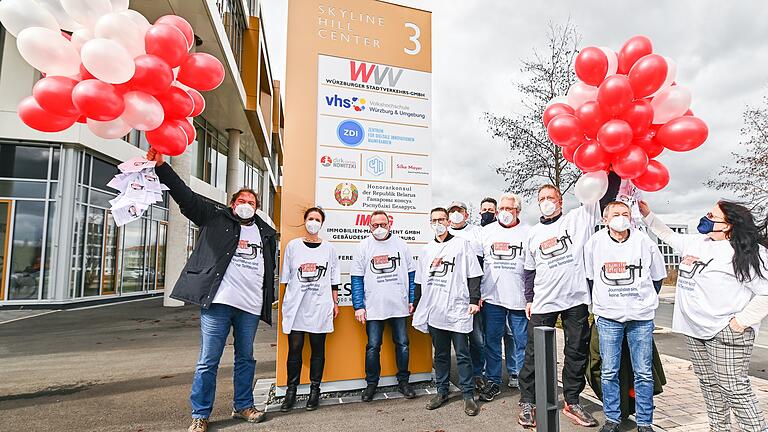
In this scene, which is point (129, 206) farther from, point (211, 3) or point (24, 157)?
point (24, 157)

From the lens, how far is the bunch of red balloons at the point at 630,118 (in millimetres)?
3299

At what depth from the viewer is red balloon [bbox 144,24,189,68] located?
300 centimetres

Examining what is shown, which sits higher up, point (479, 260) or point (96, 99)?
point (96, 99)

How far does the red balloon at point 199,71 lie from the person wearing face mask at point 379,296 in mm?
2016

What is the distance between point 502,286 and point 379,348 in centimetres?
140

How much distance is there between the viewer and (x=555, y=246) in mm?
3906

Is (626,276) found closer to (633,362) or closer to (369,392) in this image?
(633,362)

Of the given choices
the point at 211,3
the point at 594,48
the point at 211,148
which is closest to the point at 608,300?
the point at 594,48

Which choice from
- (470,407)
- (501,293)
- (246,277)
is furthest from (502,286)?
(246,277)

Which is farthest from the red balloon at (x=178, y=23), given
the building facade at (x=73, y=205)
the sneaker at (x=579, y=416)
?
→ the building facade at (x=73, y=205)

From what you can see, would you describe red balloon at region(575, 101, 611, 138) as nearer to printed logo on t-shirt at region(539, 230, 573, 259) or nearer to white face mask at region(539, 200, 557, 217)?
white face mask at region(539, 200, 557, 217)

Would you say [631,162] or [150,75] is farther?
[631,162]

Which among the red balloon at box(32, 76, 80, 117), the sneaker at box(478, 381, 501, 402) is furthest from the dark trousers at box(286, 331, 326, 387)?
the red balloon at box(32, 76, 80, 117)

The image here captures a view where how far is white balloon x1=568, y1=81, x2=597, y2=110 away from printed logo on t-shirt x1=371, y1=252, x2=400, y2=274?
2225mm
